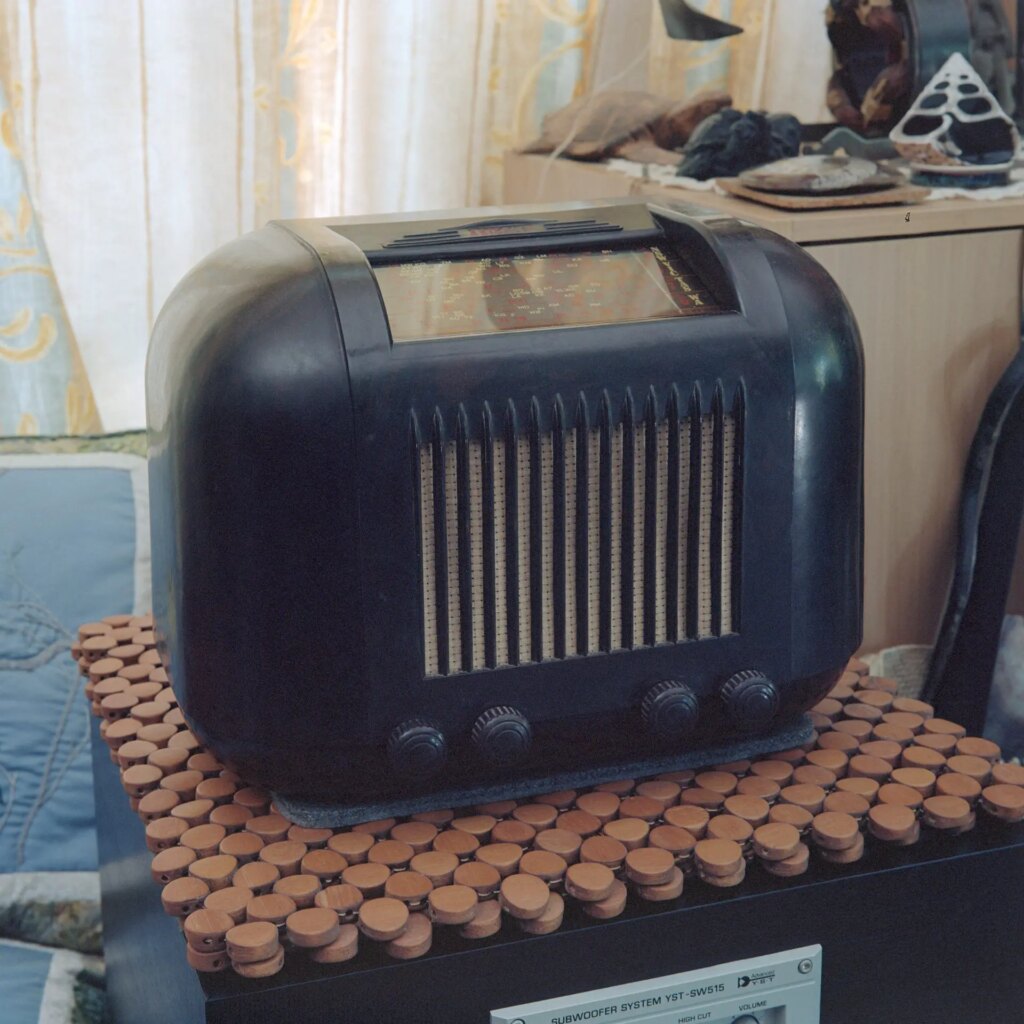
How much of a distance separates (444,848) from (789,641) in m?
0.24

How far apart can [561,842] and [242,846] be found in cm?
18

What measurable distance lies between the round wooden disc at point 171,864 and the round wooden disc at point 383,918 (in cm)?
10

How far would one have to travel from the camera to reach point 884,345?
122 centimetres

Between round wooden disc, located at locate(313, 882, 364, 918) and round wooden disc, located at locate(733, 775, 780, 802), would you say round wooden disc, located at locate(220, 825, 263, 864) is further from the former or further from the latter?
round wooden disc, located at locate(733, 775, 780, 802)

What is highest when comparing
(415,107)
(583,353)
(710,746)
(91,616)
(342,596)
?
(415,107)

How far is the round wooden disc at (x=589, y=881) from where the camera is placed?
2.40ft

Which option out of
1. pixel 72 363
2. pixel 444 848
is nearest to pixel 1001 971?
pixel 444 848

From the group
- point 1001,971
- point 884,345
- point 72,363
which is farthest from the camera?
point 72,363

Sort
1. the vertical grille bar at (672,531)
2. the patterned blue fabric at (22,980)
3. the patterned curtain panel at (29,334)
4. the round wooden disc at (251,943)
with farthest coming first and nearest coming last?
1. the patterned curtain panel at (29,334)
2. the patterned blue fabric at (22,980)
3. the vertical grille bar at (672,531)
4. the round wooden disc at (251,943)

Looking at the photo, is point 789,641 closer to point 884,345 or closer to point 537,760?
point 537,760

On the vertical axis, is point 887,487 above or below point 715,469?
below

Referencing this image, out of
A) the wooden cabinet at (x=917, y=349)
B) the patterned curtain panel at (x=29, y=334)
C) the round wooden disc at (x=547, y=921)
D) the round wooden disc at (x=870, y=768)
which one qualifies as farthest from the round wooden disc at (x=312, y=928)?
the patterned curtain panel at (x=29, y=334)

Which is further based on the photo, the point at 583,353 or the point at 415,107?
the point at 415,107

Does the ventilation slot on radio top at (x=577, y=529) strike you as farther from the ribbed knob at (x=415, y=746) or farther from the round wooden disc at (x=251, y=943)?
the round wooden disc at (x=251, y=943)
